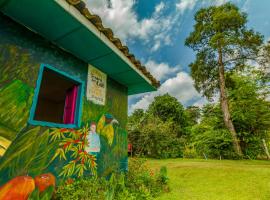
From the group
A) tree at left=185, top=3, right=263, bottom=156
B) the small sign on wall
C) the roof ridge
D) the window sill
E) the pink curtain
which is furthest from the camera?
tree at left=185, top=3, right=263, bottom=156

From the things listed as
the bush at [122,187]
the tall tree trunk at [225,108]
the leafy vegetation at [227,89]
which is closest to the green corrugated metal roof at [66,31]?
the bush at [122,187]

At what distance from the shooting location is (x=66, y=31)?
2.66 m

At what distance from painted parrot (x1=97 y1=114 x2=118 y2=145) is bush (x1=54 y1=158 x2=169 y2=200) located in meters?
0.88

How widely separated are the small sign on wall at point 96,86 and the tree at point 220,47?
40.2 feet

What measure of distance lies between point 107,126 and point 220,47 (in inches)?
521

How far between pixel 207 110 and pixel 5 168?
57.1 ft

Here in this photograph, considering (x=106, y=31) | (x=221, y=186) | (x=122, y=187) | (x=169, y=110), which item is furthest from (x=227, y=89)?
(x=106, y=31)

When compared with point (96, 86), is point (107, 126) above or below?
below

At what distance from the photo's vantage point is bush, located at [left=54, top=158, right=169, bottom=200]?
259 cm

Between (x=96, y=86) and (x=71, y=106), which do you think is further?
(x=96, y=86)

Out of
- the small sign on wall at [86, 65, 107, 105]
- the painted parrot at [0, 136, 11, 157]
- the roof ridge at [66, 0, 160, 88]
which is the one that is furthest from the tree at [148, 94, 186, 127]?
the painted parrot at [0, 136, 11, 157]

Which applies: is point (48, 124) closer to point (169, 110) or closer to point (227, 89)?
point (227, 89)

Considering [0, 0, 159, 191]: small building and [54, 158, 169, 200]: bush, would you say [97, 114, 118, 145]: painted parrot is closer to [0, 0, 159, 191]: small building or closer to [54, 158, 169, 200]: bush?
[0, 0, 159, 191]: small building

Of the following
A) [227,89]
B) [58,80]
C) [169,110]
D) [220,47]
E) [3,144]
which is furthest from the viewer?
[169,110]
